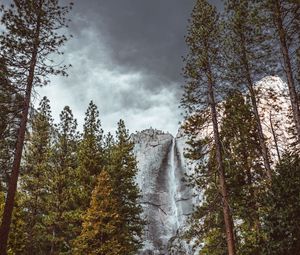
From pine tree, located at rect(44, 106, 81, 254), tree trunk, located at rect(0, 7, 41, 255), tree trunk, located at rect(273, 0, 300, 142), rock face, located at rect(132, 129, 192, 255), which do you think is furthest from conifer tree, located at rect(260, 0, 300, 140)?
rock face, located at rect(132, 129, 192, 255)

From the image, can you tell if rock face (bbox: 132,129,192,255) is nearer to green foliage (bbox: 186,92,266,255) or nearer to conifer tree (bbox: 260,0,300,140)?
green foliage (bbox: 186,92,266,255)

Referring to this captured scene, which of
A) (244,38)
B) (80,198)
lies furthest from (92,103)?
(244,38)

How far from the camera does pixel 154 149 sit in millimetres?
57562

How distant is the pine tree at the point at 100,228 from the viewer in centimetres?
2250

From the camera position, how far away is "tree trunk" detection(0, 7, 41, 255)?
12.2 m

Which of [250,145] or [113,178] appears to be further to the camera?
[113,178]

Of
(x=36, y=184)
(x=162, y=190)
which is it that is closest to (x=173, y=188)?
(x=162, y=190)

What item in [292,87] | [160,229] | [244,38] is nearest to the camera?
[292,87]

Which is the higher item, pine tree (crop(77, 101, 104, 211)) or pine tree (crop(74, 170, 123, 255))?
pine tree (crop(77, 101, 104, 211))

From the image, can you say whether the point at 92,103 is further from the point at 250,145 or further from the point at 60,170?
the point at 250,145

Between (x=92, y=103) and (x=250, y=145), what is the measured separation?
19.7 metres

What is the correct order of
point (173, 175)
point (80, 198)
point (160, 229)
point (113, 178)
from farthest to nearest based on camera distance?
point (173, 175)
point (160, 229)
point (113, 178)
point (80, 198)

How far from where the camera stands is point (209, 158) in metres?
17.1

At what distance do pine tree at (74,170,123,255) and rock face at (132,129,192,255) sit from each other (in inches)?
847
